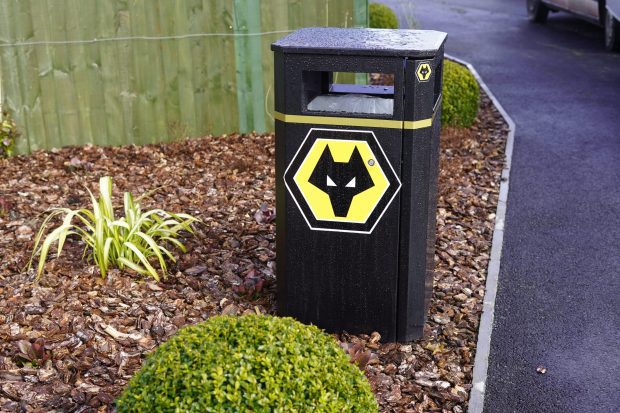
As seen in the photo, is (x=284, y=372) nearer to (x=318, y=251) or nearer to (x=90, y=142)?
(x=318, y=251)

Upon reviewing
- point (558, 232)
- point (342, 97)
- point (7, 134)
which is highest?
point (342, 97)

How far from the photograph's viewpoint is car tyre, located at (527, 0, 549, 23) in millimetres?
18277

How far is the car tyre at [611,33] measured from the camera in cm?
1491

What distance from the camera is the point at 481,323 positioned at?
5816 millimetres

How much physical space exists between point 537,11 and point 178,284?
1452 centimetres

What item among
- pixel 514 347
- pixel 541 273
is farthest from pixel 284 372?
pixel 541 273

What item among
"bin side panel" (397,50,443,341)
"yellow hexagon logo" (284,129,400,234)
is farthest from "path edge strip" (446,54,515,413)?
"yellow hexagon logo" (284,129,400,234)

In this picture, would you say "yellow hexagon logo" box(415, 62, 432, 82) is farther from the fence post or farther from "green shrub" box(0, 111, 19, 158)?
"green shrub" box(0, 111, 19, 158)

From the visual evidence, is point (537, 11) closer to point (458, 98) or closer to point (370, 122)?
point (458, 98)

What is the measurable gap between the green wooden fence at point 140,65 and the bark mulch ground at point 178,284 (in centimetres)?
34

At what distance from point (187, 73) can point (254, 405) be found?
6318 millimetres

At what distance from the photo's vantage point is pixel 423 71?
15.8 ft

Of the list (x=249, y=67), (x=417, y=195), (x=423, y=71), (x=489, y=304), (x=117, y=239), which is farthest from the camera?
(x=249, y=67)

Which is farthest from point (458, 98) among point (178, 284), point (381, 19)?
point (178, 284)
